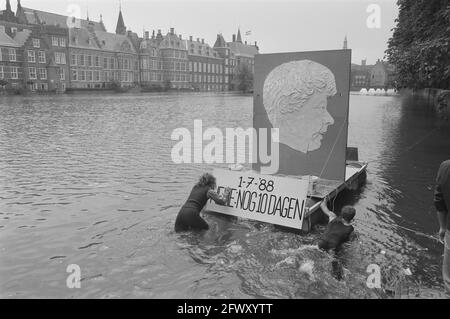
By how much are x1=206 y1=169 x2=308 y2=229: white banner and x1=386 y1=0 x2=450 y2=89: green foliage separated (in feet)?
43.2

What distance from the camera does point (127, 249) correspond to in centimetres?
→ 884

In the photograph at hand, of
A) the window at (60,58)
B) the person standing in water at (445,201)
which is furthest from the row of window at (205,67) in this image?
the person standing in water at (445,201)

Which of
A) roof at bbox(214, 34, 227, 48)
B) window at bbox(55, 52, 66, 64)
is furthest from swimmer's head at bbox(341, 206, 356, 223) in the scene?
roof at bbox(214, 34, 227, 48)

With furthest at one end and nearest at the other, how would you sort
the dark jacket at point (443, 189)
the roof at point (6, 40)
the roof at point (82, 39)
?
the roof at point (82, 39) < the roof at point (6, 40) < the dark jacket at point (443, 189)

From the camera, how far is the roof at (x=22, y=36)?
278ft

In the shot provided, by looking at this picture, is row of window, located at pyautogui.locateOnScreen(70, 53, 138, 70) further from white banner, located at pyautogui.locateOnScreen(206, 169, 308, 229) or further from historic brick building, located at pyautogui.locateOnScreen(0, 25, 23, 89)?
white banner, located at pyautogui.locateOnScreen(206, 169, 308, 229)

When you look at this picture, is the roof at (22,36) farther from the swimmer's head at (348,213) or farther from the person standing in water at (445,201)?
the person standing in water at (445,201)

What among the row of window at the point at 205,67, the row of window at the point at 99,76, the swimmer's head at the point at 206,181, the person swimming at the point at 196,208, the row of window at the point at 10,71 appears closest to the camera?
the person swimming at the point at 196,208

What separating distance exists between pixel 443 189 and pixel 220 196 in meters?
5.65

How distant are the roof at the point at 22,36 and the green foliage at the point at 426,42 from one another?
80998mm

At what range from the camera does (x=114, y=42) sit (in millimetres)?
112125

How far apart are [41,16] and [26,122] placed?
294 ft

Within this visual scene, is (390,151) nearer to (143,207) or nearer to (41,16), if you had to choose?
(143,207)
